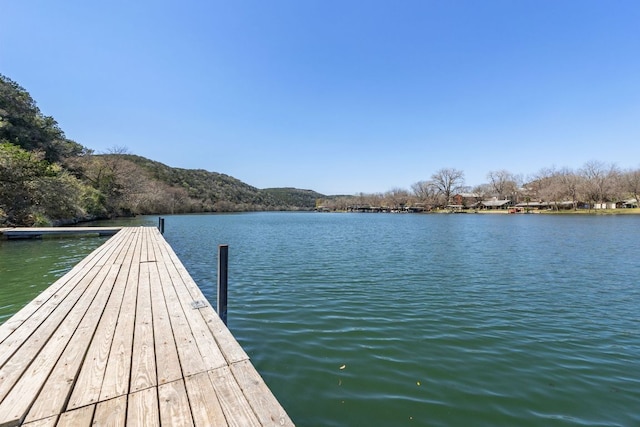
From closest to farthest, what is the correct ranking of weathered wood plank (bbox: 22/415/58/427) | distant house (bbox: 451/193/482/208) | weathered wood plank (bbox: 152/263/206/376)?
weathered wood plank (bbox: 22/415/58/427)
weathered wood plank (bbox: 152/263/206/376)
distant house (bbox: 451/193/482/208)

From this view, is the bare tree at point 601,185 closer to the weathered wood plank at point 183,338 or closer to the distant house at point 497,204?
the distant house at point 497,204

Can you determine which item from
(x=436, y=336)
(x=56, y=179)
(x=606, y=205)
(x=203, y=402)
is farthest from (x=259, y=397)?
(x=606, y=205)

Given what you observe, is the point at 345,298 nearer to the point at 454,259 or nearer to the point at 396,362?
the point at 396,362

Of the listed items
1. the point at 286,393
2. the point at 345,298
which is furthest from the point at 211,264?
the point at 286,393

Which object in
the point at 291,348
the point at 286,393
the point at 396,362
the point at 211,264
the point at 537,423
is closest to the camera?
the point at 537,423

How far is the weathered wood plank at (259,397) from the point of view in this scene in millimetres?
1766

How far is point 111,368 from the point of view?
7.86 feet

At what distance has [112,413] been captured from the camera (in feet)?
6.07

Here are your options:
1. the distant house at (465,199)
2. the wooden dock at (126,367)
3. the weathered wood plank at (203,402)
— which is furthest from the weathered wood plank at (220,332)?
the distant house at (465,199)

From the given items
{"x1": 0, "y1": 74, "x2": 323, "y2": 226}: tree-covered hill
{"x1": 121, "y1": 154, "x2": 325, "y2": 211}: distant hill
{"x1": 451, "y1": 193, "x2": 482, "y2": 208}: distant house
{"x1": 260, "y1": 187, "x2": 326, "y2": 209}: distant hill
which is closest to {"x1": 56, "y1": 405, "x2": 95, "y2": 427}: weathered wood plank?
{"x1": 0, "y1": 74, "x2": 323, "y2": 226}: tree-covered hill

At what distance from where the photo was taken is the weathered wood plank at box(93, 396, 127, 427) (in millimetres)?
1757

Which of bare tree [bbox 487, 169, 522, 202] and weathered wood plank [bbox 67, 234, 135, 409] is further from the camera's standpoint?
bare tree [bbox 487, 169, 522, 202]

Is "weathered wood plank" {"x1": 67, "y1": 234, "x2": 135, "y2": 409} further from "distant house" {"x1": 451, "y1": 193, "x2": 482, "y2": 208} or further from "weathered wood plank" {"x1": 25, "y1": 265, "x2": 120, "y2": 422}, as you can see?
"distant house" {"x1": 451, "y1": 193, "x2": 482, "y2": 208}

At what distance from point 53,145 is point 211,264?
33189 millimetres
